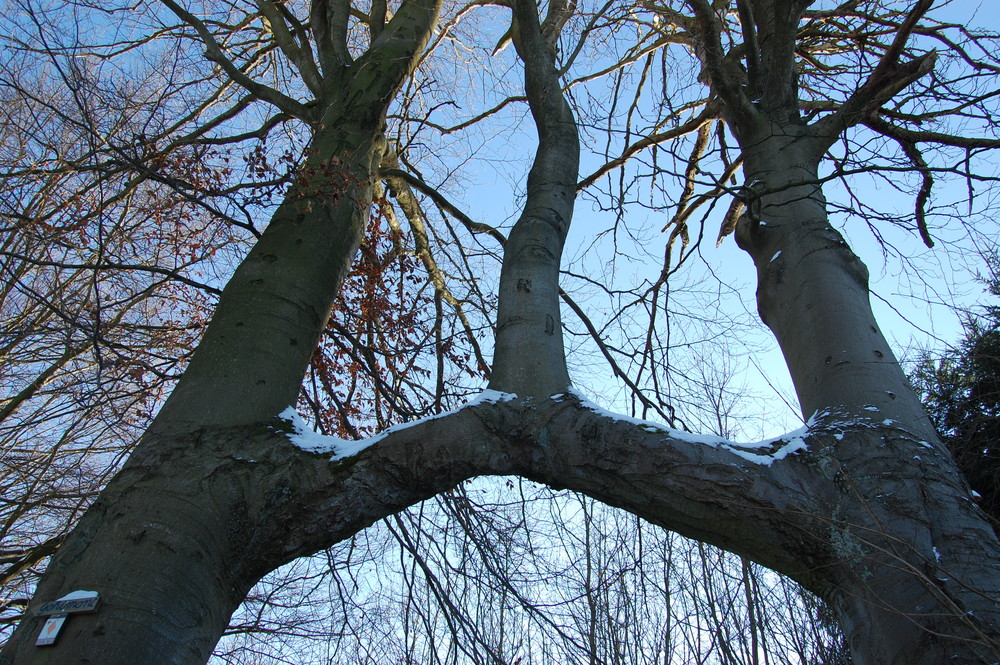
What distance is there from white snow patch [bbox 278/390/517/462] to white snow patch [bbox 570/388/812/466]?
32cm

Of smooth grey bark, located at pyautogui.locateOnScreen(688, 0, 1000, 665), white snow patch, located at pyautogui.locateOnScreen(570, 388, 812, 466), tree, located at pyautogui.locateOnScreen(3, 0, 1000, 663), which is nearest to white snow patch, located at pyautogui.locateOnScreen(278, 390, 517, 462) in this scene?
tree, located at pyautogui.locateOnScreen(3, 0, 1000, 663)

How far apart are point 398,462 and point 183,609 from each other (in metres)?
0.68

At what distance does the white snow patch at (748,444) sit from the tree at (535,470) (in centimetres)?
1

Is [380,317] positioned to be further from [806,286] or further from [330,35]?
[806,286]

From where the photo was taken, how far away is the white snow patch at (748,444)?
6.14 ft

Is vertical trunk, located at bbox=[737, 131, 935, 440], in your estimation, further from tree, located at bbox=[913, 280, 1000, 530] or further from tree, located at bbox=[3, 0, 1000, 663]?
tree, located at bbox=[913, 280, 1000, 530]

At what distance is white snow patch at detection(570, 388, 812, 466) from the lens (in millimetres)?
1871

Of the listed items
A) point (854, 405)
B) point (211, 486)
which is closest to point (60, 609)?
point (211, 486)

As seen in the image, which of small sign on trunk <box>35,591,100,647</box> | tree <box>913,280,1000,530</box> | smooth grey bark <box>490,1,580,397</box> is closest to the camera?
small sign on trunk <box>35,591,100,647</box>

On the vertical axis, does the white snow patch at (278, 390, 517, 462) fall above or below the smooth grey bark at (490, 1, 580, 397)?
below

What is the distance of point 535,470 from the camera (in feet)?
6.42

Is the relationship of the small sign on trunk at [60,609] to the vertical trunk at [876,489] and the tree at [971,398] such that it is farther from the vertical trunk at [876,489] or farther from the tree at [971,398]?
the tree at [971,398]

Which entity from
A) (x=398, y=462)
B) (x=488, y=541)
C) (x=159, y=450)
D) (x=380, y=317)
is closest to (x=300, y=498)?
(x=398, y=462)

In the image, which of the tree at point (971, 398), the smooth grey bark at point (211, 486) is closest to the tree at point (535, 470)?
the smooth grey bark at point (211, 486)
